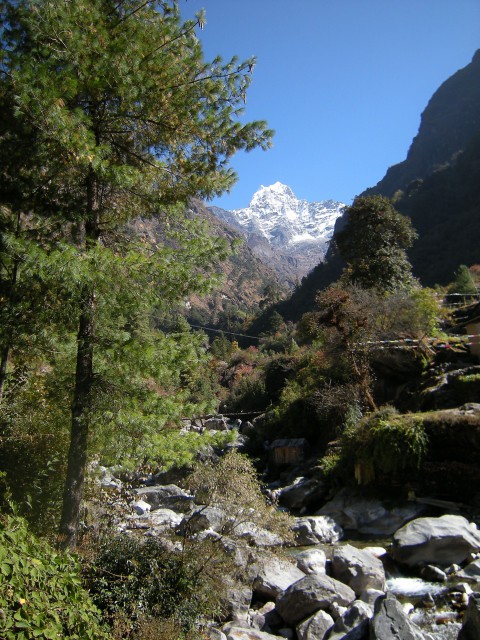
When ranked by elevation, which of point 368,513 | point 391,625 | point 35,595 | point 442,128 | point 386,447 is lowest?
point 368,513

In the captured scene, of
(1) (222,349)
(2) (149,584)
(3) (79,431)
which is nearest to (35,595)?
(3) (79,431)

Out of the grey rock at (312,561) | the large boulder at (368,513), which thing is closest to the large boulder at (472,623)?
the grey rock at (312,561)

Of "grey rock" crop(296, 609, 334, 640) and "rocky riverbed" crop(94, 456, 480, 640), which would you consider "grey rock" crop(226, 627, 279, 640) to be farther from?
"grey rock" crop(296, 609, 334, 640)

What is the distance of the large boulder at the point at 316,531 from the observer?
11695mm

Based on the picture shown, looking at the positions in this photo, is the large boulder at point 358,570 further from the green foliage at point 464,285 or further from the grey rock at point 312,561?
the green foliage at point 464,285

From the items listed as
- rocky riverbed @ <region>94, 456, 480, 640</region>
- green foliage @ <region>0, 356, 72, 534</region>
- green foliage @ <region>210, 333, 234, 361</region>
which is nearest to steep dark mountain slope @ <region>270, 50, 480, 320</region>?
green foliage @ <region>210, 333, 234, 361</region>

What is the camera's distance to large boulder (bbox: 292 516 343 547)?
11695 millimetres

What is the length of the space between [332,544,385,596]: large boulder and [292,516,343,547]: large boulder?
2521mm

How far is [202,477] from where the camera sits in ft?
27.7

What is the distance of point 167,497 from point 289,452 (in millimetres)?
7570

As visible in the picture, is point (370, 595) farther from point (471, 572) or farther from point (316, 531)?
point (316, 531)

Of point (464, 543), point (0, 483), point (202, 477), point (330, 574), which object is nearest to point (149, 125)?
point (0, 483)

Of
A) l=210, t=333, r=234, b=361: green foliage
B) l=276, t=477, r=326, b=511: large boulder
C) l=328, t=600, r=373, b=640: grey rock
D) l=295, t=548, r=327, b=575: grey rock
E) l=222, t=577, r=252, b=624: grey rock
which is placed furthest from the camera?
l=210, t=333, r=234, b=361: green foliage

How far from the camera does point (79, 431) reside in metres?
5.58
